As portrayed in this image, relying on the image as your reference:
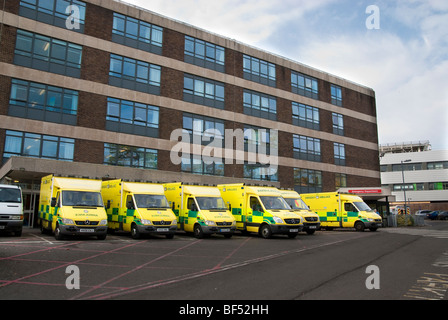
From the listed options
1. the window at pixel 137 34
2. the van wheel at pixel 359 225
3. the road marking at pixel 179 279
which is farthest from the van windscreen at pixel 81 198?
the van wheel at pixel 359 225

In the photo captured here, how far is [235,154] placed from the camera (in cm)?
3125

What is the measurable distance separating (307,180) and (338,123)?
29.1 feet

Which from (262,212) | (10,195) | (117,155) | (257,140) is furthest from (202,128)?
(10,195)

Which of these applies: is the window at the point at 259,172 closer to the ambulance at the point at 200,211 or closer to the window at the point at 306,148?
the window at the point at 306,148

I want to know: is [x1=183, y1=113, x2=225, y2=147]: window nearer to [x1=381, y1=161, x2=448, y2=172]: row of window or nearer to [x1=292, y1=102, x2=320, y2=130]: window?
[x1=292, y1=102, x2=320, y2=130]: window

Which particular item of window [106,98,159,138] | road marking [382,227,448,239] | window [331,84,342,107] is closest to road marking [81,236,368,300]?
road marking [382,227,448,239]

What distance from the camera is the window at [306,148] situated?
3628cm

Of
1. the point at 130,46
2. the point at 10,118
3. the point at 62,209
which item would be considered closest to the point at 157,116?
the point at 130,46

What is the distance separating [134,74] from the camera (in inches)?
1069

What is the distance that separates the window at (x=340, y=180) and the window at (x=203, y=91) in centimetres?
1656
